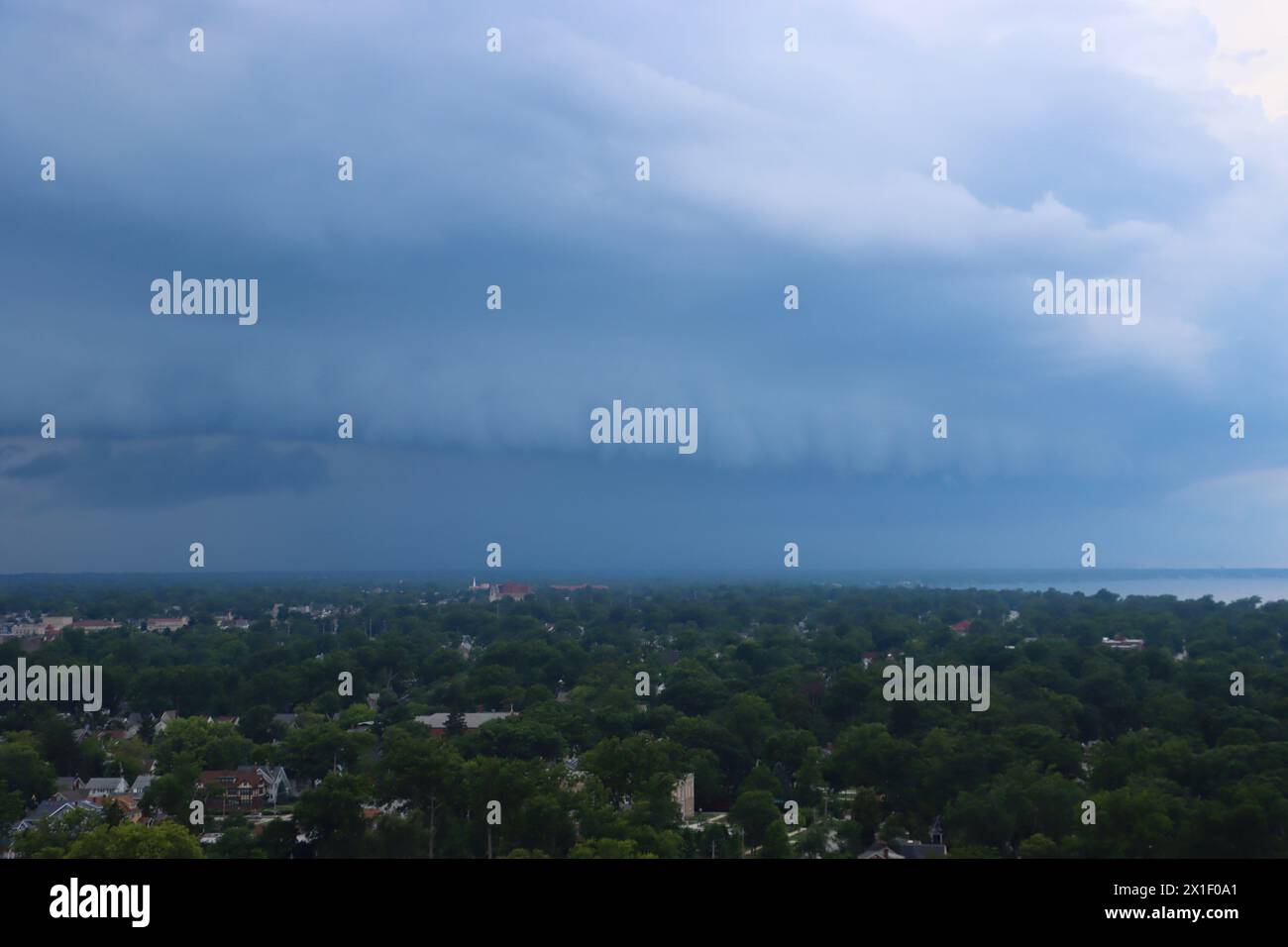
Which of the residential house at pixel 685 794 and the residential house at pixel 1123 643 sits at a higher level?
the residential house at pixel 1123 643

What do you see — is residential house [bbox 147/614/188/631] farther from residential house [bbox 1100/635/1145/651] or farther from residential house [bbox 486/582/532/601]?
residential house [bbox 1100/635/1145/651]

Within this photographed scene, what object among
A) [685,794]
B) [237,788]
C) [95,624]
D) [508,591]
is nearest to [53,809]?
[237,788]

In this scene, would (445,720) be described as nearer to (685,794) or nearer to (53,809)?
(53,809)

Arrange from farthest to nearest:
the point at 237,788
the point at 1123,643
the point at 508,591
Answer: the point at 508,591, the point at 1123,643, the point at 237,788

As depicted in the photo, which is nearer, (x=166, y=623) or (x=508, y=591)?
(x=166, y=623)

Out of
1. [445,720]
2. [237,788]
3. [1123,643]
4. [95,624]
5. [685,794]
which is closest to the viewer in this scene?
[685,794]

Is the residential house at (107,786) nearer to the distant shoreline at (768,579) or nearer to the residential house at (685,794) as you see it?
the residential house at (685,794)

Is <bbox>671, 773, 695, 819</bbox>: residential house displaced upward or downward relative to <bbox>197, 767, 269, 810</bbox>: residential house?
upward

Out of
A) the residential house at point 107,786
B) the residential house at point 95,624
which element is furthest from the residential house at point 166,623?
the residential house at point 107,786

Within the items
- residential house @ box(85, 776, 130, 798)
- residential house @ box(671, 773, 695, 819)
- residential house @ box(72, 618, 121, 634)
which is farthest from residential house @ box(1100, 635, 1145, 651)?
residential house @ box(72, 618, 121, 634)

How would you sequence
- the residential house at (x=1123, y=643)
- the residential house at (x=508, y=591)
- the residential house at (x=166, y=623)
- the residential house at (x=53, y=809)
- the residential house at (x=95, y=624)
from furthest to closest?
the residential house at (x=508, y=591) → the residential house at (x=166, y=623) → the residential house at (x=95, y=624) → the residential house at (x=1123, y=643) → the residential house at (x=53, y=809)
